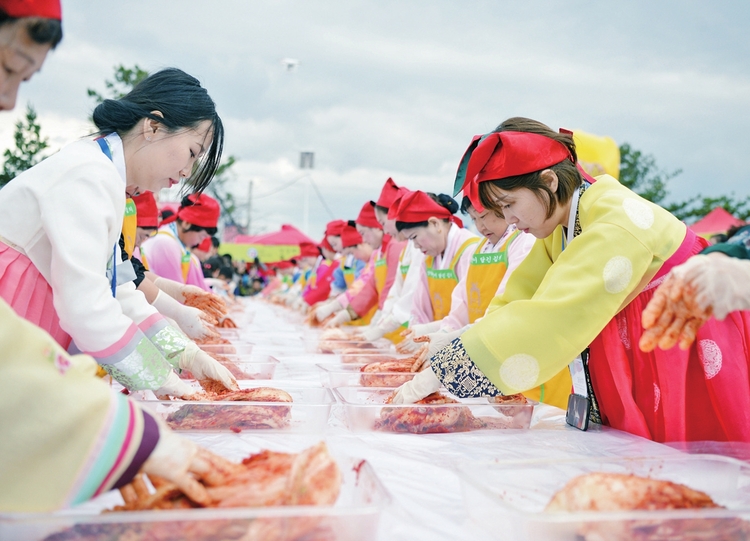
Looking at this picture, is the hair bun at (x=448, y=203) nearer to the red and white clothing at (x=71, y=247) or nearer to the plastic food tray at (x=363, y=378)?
the plastic food tray at (x=363, y=378)

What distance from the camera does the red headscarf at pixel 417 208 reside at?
13.1 ft

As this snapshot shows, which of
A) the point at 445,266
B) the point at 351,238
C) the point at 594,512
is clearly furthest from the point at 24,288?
the point at 351,238

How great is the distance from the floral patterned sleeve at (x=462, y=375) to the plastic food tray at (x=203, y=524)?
2.73 feet

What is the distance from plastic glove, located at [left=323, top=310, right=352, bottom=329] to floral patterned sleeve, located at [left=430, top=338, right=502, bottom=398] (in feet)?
13.3

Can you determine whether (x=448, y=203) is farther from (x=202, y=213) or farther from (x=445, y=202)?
(x=202, y=213)

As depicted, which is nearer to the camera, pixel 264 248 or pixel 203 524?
pixel 203 524

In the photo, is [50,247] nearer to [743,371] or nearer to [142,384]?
[142,384]

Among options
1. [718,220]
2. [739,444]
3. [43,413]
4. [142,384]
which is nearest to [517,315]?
[739,444]

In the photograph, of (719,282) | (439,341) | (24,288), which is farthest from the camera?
(439,341)

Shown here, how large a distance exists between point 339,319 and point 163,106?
4.40 meters

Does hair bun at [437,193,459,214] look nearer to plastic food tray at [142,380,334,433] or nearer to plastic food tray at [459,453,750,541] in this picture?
plastic food tray at [142,380,334,433]

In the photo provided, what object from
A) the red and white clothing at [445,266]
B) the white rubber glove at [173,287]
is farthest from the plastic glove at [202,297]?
the red and white clothing at [445,266]

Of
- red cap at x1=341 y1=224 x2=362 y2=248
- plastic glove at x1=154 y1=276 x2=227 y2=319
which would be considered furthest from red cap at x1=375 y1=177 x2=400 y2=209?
red cap at x1=341 y1=224 x2=362 y2=248

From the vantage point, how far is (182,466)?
2.90 feet
